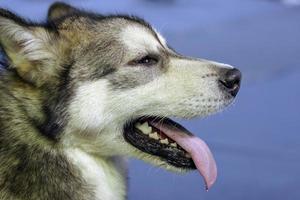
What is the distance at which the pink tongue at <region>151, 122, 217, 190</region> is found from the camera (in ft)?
15.6

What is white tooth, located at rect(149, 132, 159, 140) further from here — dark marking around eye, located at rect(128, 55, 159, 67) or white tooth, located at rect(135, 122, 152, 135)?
dark marking around eye, located at rect(128, 55, 159, 67)

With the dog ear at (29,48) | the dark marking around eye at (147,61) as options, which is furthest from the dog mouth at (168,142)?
the dog ear at (29,48)

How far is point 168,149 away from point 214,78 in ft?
1.61

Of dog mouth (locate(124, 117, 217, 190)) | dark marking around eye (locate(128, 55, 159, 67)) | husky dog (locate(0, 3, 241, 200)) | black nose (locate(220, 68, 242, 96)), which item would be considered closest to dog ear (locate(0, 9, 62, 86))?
husky dog (locate(0, 3, 241, 200))

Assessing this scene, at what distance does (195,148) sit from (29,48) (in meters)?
1.12

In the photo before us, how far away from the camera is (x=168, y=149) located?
187 inches

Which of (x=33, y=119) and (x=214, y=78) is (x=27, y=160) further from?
(x=214, y=78)

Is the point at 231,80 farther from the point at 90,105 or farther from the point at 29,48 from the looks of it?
the point at 29,48

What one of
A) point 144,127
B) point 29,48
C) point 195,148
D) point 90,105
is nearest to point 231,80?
point 195,148

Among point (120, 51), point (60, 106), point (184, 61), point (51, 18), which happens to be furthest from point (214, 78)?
point (51, 18)

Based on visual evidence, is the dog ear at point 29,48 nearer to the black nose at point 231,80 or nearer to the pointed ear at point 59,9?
the pointed ear at point 59,9

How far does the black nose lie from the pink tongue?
1.21ft

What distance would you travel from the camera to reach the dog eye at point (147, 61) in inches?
187

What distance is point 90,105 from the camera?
4566mm
